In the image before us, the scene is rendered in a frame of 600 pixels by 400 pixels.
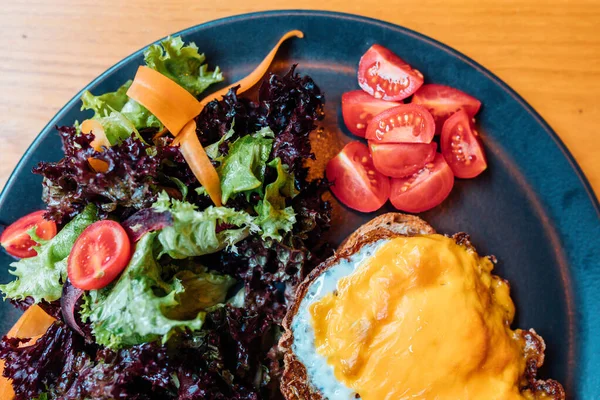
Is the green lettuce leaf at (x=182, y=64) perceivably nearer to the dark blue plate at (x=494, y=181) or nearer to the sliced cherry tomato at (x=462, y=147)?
the dark blue plate at (x=494, y=181)

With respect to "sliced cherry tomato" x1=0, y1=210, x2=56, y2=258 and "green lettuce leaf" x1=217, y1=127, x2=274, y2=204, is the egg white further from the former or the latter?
"sliced cherry tomato" x1=0, y1=210, x2=56, y2=258

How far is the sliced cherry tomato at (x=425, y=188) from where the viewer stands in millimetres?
2609

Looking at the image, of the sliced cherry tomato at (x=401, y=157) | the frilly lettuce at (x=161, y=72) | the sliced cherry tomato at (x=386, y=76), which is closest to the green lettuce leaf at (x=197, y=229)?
the frilly lettuce at (x=161, y=72)

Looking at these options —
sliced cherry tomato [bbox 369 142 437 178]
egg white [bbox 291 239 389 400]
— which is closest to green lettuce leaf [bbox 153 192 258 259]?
egg white [bbox 291 239 389 400]

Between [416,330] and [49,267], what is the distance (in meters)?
1.86

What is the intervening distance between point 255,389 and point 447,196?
155cm

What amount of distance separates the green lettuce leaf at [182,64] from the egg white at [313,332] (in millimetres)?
1375

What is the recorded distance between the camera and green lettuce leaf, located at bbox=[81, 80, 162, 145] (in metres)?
2.51

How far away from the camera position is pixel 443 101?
2672 millimetres

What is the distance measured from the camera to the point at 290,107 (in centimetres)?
256

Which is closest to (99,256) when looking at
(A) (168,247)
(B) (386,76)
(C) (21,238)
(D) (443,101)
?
(A) (168,247)

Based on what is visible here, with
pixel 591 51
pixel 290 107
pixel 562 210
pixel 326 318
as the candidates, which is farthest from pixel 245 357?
pixel 591 51

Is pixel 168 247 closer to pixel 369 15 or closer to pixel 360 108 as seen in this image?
pixel 360 108

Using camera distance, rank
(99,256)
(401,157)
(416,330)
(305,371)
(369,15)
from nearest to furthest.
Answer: (416,330), (99,256), (305,371), (401,157), (369,15)
